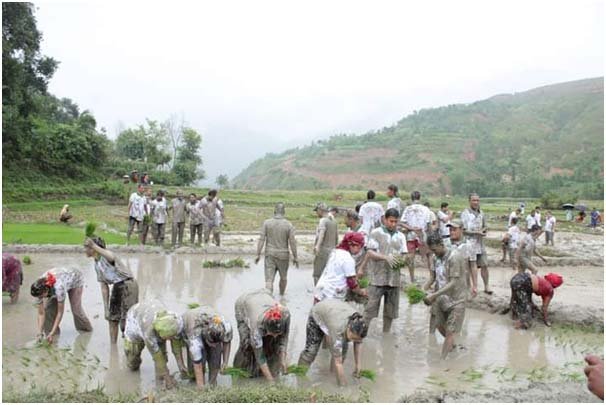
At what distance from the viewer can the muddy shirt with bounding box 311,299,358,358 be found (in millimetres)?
5719

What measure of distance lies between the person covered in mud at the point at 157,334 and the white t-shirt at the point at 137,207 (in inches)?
399

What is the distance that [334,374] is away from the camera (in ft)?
20.6

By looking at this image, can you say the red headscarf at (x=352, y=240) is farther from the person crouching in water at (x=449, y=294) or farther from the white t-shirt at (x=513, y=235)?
the white t-shirt at (x=513, y=235)

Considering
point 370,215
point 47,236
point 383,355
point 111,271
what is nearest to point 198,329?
point 111,271

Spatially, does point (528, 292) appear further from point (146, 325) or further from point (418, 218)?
point (146, 325)

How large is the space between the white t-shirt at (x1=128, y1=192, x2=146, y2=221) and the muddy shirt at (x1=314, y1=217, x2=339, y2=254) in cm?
793

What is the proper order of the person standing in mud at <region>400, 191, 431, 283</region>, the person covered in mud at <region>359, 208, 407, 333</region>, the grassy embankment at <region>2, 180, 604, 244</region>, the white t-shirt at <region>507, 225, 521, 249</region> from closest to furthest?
the person covered in mud at <region>359, 208, 407, 333</region>
the person standing in mud at <region>400, 191, 431, 283</region>
the white t-shirt at <region>507, 225, 521, 249</region>
the grassy embankment at <region>2, 180, 604, 244</region>

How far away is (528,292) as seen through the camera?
8.50 m

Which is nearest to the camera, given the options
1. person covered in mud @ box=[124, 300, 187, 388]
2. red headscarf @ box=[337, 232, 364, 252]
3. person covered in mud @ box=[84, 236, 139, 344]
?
person covered in mud @ box=[124, 300, 187, 388]

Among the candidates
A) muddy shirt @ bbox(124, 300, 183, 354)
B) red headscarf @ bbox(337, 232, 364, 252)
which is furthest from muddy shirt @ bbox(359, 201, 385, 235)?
muddy shirt @ bbox(124, 300, 183, 354)

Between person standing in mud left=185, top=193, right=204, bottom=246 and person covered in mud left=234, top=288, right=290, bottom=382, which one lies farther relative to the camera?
person standing in mud left=185, top=193, right=204, bottom=246

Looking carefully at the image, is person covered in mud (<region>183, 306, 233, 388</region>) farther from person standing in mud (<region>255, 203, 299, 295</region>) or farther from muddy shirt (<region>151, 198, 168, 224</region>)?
muddy shirt (<region>151, 198, 168, 224</region>)

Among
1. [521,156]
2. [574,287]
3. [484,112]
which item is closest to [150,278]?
[574,287]

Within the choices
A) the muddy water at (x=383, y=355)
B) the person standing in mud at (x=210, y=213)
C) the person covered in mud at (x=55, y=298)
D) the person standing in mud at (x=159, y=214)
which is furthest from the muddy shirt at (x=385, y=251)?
the person standing in mud at (x=159, y=214)
